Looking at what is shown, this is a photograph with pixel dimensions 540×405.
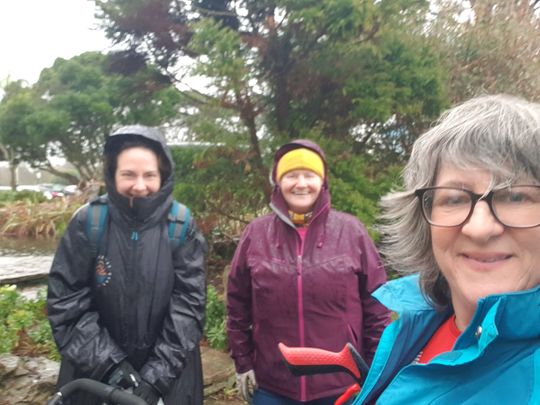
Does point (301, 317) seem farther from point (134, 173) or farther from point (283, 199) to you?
point (134, 173)

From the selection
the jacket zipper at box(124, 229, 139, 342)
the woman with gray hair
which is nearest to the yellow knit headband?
the jacket zipper at box(124, 229, 139, 342)

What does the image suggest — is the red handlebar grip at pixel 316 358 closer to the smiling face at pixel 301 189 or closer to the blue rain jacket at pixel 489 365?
the blue rain jacket at pixel 489 365

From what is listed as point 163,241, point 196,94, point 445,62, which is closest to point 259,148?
point 196,94

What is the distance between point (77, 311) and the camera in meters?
2.30

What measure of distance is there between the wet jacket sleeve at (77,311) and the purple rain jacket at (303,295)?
2.31 feet

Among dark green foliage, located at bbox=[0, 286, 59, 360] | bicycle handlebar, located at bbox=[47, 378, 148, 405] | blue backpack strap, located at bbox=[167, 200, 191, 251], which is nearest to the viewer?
bicycle handlebar, located at bbox=[47, 378, 148, 405]

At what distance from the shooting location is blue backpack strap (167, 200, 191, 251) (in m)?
2.44

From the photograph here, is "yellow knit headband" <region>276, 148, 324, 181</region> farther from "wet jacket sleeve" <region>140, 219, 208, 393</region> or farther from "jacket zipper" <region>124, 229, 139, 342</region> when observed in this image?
"jacket zipper" <region>124, 229, 139, 342</region>

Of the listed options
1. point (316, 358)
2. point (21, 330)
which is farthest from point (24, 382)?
point (316, 358)

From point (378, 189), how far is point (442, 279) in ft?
12.2

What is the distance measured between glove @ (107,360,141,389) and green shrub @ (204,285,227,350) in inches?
90.0

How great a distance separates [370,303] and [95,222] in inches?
54.5

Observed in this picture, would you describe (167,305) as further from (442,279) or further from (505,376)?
(505,376)

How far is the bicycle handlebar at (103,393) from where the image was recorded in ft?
5.59
